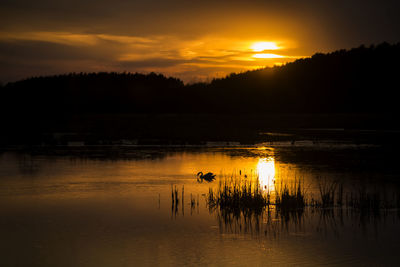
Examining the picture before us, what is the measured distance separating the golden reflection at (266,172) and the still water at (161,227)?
0.46 ft

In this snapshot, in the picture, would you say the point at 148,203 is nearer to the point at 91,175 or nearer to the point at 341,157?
the point at 91,175

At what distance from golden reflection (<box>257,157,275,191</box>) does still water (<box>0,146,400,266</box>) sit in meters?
0.14

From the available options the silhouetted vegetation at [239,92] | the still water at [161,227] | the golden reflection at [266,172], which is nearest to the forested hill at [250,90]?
the silhouetted vegetation at [239,92]

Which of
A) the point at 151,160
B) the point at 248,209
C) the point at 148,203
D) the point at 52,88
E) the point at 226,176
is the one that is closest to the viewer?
the point at 248,209

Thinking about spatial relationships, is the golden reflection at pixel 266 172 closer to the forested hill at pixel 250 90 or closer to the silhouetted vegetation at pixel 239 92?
the silhouetted vegetation at pixel 239 92

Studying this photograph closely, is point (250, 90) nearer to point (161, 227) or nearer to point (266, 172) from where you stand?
point (266, 172)

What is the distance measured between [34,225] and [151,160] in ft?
58.3

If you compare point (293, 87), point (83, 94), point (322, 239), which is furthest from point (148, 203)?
point (83, 94)

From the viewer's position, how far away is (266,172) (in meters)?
27.4

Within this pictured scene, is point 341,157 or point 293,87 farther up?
point 293,87

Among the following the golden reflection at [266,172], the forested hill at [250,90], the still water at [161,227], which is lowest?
the still water at [161,227]

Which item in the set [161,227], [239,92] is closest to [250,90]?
[239,92]

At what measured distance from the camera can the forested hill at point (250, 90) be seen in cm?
12181

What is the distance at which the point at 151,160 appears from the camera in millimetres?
33062
